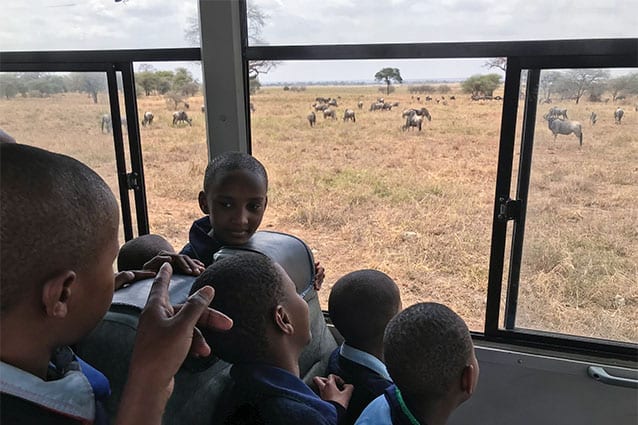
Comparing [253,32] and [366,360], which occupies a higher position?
[253,32]

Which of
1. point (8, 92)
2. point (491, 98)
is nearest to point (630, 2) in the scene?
point (491, 98)

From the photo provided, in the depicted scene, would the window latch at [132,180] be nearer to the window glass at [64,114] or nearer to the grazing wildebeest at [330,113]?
the window glass at [64,114]

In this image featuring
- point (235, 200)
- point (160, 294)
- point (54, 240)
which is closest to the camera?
point (54, 240)

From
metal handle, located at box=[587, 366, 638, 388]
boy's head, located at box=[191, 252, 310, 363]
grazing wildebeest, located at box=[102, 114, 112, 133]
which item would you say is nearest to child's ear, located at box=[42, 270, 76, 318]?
boy's head, located at box=[191, 252, 310, 363]

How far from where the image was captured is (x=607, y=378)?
1735 mm

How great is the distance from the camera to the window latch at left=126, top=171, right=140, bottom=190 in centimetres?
214

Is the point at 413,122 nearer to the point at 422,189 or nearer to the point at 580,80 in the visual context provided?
the point at 422,189

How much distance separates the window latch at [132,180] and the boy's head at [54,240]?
1535 millimetres

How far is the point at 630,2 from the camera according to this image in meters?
1.54

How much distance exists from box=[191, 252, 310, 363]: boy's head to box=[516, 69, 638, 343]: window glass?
1.15 m

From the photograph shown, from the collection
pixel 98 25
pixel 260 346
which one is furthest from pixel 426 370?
pixel 98 25

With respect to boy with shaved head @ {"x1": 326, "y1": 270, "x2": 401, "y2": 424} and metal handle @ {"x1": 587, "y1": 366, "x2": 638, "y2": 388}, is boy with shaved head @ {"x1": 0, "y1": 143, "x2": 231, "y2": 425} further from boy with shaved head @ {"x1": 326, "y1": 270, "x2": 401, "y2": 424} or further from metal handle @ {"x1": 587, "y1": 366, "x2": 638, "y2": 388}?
metal handle @ {"x1": 587, "y1": 366, "x2": 638, "y2": 388}

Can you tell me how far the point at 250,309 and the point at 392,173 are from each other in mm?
1124

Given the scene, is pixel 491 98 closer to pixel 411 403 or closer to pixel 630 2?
pixel 630 2
